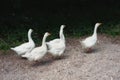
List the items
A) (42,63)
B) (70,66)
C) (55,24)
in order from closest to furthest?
(70,66), (42,63), (55,24)

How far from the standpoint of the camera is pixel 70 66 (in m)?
8.68

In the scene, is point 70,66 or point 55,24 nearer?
point 70,66

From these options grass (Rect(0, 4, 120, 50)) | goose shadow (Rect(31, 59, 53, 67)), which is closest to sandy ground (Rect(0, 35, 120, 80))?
goose shadow (Rect(31, 59, 53, 67))

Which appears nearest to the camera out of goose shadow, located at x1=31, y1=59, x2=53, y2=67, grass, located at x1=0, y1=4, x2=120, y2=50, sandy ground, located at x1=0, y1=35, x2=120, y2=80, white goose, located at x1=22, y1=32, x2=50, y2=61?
sandy ground, located at x1=0, y1=35, x2=120, y2=80

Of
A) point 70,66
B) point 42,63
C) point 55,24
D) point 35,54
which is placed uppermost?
point 55,24

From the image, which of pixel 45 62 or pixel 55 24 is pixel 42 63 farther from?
pixel 55 24

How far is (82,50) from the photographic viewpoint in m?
9.91

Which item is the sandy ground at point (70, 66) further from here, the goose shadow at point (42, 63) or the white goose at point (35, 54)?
the white goose at point (35, 54)

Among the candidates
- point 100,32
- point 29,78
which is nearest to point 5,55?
point 29,78

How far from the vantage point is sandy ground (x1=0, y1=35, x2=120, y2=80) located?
26.7 feet

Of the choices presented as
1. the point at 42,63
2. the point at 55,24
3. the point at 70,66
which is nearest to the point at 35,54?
the point at 42,63

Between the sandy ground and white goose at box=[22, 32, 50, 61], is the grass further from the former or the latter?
white goose at box=[22, 32, 50, 61]

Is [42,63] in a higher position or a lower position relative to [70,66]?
higher

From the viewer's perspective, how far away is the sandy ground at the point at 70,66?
320 inches
